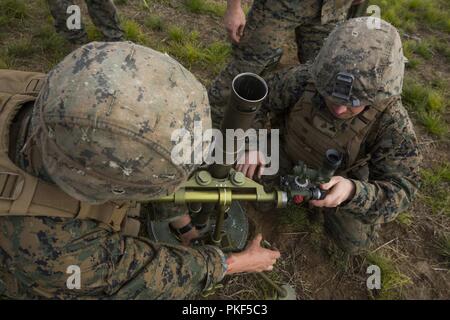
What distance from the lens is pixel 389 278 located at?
3.84m

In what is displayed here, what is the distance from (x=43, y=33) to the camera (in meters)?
4.86

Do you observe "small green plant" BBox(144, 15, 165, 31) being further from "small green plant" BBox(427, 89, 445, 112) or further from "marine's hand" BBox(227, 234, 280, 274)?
"small green plant" BBox(427, 89, 445, 112)

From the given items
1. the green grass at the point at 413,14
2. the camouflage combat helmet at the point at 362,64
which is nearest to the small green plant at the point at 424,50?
the green grass at the point at 413,14

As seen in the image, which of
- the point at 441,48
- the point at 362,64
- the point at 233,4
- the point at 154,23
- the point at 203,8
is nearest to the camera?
the point at 362,64

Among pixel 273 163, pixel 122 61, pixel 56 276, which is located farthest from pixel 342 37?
pixel 56 276

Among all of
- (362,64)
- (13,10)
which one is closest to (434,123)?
(362,64)

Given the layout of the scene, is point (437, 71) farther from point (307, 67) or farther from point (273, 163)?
point (273, 163)

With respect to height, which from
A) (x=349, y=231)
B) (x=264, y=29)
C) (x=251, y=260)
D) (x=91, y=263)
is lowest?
(x=349, y=231)

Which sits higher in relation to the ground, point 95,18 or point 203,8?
point 95,18

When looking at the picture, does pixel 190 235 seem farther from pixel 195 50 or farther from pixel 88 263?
pixel 195 50

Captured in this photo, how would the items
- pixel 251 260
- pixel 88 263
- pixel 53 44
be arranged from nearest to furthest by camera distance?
pixel 88 263 → pixel 251 260 → pixel 53 44

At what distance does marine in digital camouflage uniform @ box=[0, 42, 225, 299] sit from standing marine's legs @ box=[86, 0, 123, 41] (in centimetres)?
216

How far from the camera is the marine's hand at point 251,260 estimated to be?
10.1ft

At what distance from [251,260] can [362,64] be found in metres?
1.62
